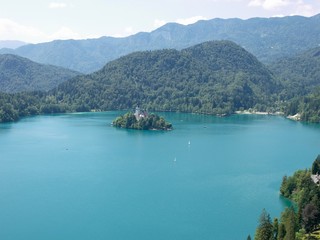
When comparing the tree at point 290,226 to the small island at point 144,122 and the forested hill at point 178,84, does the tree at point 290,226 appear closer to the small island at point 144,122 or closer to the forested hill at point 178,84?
the small island at point 144,122

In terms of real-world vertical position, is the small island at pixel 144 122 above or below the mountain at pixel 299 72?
below

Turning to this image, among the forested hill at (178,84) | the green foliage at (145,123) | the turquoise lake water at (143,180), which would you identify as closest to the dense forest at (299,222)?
the turquoise lake water at (143,180)

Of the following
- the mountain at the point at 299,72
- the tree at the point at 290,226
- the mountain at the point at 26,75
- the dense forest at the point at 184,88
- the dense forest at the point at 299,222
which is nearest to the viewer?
the tree at the point at 290,226

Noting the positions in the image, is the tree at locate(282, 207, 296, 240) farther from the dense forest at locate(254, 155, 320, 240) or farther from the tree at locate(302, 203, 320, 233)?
the tree at locate(302, 203, 320, 233)

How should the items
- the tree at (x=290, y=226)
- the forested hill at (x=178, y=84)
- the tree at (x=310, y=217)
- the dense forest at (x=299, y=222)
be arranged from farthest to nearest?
1. the forested hill at (x=178, y=84)
2. the tree at (x=310, y=217)
3. the dense forest at (x=299, y=222)
4. the tree at (x=290, y=226)

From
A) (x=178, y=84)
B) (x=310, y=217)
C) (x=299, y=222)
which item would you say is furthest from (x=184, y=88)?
(x=310, y=217)

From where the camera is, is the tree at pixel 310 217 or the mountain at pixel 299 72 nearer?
the tree at pixel 310 217
